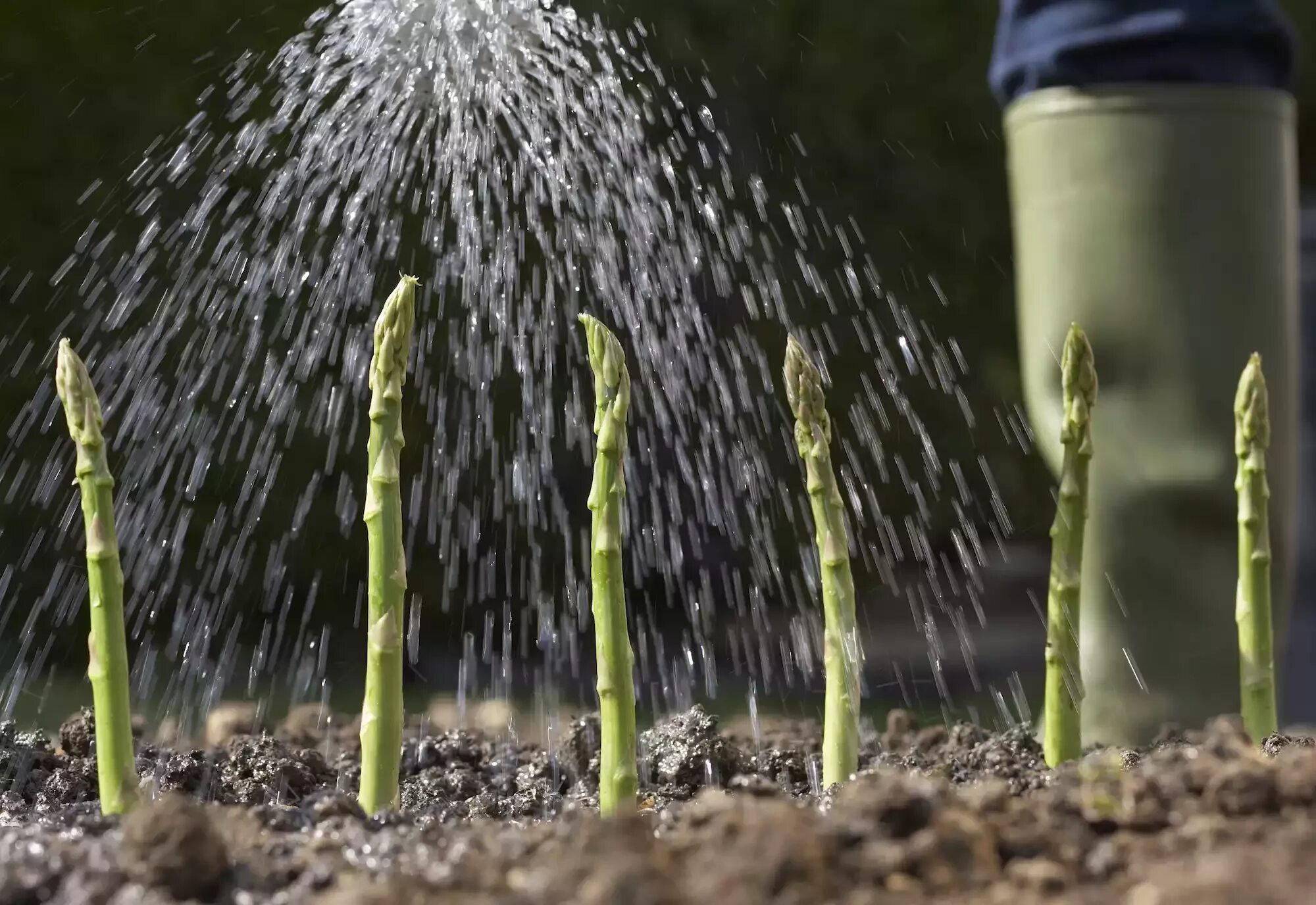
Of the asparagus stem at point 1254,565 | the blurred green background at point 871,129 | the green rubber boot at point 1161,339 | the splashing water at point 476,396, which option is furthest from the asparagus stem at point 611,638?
the blurred green background at point 871,129

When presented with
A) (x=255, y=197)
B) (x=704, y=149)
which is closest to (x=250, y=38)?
(x=255, y=197)

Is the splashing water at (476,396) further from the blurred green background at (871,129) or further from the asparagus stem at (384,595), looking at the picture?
the asparagus stem at (384,595)

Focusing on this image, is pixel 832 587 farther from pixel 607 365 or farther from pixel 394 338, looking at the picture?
pixel 394 338

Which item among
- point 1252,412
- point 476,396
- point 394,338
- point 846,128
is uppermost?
point 846,128

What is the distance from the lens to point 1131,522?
7.66 feet

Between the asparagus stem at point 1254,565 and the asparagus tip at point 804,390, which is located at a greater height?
the asparagus tip at point 804,390

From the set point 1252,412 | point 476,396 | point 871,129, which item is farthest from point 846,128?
point 1252,412

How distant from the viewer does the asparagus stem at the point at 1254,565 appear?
1777mm

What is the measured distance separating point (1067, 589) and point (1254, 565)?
28 cm

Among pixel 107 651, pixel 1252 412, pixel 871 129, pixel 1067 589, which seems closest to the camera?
pixel 107 651

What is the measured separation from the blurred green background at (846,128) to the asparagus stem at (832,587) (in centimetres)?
268

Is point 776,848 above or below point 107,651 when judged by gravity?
below

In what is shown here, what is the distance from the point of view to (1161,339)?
2.29m

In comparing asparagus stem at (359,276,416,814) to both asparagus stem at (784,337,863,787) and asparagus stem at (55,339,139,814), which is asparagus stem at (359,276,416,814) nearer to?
asparagus stem at (55,339,139,814)
